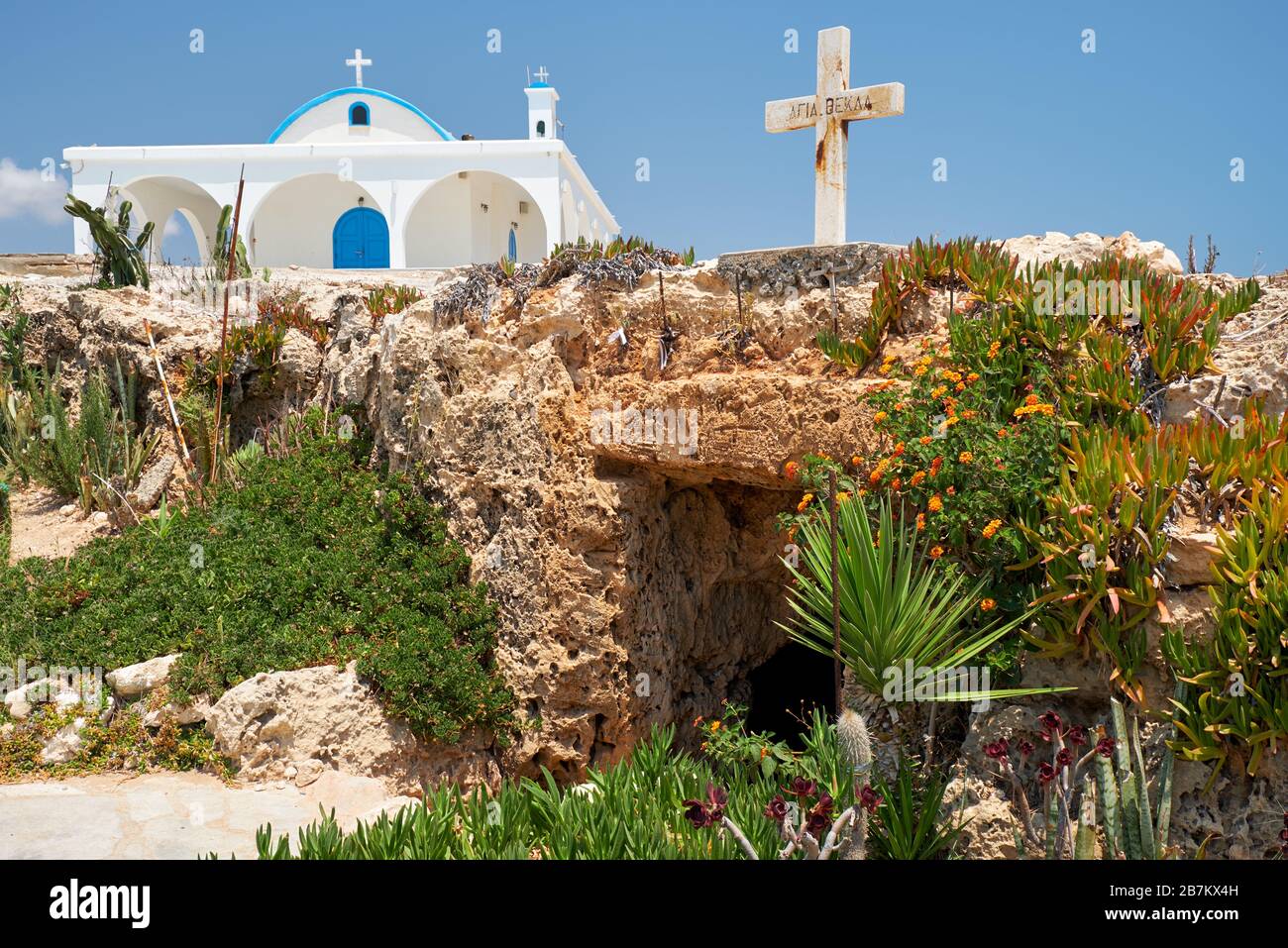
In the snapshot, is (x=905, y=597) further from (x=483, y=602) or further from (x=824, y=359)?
(x=483, y=602)

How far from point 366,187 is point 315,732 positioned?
56.2ft

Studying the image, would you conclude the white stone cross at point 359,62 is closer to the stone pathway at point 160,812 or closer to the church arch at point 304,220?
the church arch at point 304,220

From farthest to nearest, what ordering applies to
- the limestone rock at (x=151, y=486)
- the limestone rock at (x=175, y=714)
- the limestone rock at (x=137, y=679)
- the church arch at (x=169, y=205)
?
the church arch at (x=169, y=205)
the limestone rock at (x=151, y=486)
the limestone rock at (x=137, y=679)
the limestone rock at (x=175, y=714)

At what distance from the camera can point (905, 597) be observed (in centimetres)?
538

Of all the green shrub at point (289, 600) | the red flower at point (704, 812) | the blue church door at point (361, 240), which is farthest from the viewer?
the blue church door at point (361, 240)

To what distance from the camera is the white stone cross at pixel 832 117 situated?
7.78m

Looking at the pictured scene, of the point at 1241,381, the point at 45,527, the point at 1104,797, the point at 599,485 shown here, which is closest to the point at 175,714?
the point at 599,485

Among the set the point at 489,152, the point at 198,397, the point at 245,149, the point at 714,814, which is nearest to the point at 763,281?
the point at 714,814

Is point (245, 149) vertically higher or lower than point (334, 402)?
higher

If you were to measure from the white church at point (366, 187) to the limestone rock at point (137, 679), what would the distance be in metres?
14.9

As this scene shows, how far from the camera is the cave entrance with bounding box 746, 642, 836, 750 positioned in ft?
31.2

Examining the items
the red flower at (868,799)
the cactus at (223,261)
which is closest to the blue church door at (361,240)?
the cactus at (223,261)

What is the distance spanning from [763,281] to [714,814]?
4.52m

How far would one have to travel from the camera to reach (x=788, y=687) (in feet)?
31.8
